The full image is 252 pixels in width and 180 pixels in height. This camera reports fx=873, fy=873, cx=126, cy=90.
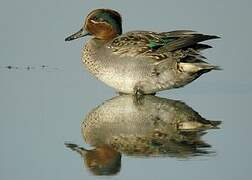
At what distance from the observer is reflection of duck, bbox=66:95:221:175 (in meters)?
6.27

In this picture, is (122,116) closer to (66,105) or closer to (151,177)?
(66,105)

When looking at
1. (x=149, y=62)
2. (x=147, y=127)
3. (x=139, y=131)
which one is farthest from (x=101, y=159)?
(x=149, y=62)

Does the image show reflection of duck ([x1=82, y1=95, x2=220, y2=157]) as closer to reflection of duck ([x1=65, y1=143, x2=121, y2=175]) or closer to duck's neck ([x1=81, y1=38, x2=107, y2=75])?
reflection of duck ([x1=65, y1=143, x2=121, y2=175])

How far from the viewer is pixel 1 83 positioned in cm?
925

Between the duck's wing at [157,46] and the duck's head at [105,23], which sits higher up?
the duck's head at [105,23]

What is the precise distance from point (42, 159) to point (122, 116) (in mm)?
1558

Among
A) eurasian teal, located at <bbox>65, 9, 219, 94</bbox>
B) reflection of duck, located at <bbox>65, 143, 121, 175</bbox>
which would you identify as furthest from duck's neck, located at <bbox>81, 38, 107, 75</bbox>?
reflection of duck, located at <bbox>65, 143, 121, 175</bbox>

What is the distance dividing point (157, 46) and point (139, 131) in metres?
2.37

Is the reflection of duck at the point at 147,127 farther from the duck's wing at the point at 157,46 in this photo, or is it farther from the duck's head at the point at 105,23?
the duck's head at the point at 105,23

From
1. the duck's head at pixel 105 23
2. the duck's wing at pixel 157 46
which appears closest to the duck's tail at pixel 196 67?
the duck's wing at pixel 157 46

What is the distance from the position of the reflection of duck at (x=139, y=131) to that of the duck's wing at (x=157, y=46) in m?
0.78

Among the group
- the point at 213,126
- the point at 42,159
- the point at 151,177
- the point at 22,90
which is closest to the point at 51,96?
the point at 22,90

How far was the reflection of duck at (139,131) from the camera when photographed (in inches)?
247

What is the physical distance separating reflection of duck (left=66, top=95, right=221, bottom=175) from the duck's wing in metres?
0.78
